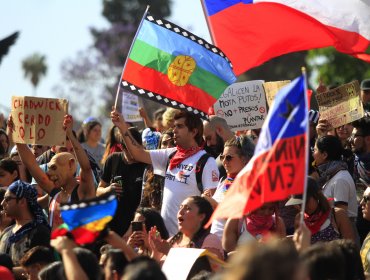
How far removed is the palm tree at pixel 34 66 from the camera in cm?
8131

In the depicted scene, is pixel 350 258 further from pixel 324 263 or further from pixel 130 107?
pixel 130 107

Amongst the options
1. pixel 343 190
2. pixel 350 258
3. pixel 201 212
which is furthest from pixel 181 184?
pixel 350 258

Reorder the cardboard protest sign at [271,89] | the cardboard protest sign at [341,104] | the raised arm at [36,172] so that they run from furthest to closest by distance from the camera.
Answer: the cardboard protest sign at [271,89] → the cardboard protest sign at [341,104] → the raised arm at [36,172]

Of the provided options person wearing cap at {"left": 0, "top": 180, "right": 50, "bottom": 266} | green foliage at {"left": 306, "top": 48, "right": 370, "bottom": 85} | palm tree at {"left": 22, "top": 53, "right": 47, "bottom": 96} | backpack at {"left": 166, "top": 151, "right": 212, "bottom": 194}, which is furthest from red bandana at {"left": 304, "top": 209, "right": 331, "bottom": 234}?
palm tree at {"left": 22, "top": 53, "right": 47, "bottom": 96}

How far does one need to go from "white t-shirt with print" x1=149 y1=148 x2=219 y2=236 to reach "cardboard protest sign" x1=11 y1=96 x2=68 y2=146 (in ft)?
4.72

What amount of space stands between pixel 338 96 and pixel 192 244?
11.3 ft

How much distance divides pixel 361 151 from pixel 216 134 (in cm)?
143

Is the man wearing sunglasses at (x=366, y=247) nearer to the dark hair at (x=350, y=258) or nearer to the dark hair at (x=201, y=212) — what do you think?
the dark hair at (x=201, y=212)

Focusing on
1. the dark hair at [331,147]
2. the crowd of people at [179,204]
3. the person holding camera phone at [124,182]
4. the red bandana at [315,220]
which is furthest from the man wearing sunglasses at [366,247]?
the person holding camera phone at [124,182]

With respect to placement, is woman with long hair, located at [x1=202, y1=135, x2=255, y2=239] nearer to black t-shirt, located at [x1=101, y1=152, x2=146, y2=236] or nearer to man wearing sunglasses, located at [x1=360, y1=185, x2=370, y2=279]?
man wearing sunglasses, located at [x1=360, y1=185, x2=370, y2=279]

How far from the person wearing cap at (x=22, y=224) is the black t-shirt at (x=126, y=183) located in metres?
1.21

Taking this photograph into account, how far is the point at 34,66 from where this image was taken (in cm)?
8225

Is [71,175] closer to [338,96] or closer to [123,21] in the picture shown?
[338,96]

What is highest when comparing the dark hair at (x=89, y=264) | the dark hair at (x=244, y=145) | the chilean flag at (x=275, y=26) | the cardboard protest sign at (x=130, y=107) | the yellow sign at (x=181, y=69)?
the chilean flag at (x=275, y=26)
